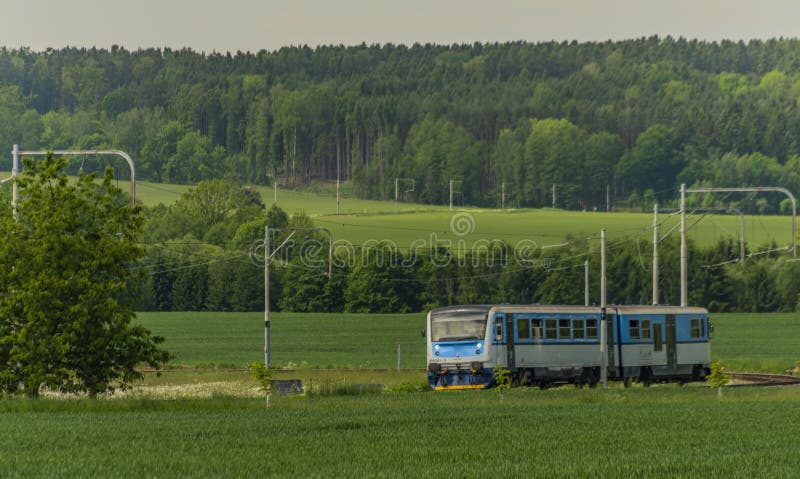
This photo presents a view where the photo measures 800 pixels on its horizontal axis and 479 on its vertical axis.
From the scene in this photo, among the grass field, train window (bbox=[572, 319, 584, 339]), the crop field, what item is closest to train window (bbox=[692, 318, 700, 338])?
train window (bbox=[572, 319, 584, 339])

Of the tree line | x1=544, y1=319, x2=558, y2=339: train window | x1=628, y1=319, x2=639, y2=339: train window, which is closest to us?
x1=544, y1=319, x2=558, y2=339: train window

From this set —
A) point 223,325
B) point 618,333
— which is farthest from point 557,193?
point 618,333

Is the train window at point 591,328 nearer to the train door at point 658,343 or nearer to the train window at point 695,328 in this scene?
the train door at point 658,343

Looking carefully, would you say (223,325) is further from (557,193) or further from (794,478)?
(794,478)

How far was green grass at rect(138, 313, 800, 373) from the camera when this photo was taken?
85.1m

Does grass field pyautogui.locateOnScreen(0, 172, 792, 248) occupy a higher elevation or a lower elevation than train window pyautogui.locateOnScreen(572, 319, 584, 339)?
higher

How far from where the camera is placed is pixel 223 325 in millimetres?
124375

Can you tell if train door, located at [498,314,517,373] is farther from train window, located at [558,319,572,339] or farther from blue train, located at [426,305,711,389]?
train window, located at [558,319,572,339]

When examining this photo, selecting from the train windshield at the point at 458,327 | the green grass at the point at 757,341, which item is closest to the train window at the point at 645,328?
the train windshield at the point at 458,327

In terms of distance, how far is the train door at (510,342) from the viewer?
46812 mm

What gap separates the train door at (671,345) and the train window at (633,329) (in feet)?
6.74

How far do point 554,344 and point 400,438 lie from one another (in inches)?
967

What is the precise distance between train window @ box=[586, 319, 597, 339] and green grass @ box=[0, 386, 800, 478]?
12.5 m

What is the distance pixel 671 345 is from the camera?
5416cm
